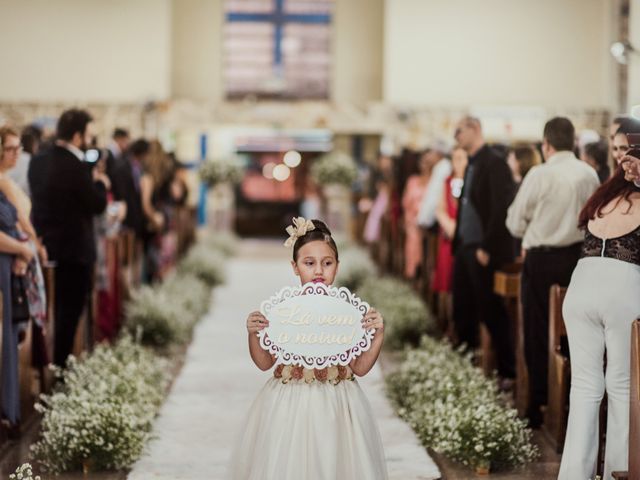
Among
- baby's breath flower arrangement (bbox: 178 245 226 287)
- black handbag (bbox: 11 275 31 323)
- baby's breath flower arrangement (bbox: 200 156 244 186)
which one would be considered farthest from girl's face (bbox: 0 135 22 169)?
baby's breath flower arrangement (bbox: 200 156 244 186)

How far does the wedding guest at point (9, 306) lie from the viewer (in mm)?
5750

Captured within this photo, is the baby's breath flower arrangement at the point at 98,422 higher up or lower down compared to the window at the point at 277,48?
lower down

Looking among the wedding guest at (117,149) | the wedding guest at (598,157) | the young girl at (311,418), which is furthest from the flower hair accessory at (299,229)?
the wedding guest at (117,149)

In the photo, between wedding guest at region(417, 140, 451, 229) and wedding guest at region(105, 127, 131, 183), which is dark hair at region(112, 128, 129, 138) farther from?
wedding guest at region(417, 140, 451, 229)

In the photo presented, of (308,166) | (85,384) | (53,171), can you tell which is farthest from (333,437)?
(308,166)

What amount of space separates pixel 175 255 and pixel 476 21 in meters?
7.28

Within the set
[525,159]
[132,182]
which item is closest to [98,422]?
[525,159]

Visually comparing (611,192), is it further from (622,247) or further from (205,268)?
(205,268)

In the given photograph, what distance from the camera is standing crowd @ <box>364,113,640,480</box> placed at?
15.4 ft

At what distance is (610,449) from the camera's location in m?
4.70

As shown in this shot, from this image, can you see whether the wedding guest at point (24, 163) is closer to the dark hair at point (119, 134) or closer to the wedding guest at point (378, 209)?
the dark hair at point (119, 134)

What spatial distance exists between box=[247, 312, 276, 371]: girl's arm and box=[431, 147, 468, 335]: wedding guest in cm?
435

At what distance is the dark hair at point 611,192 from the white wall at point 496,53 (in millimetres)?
15155

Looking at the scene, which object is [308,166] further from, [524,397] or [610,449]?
[610,449]
